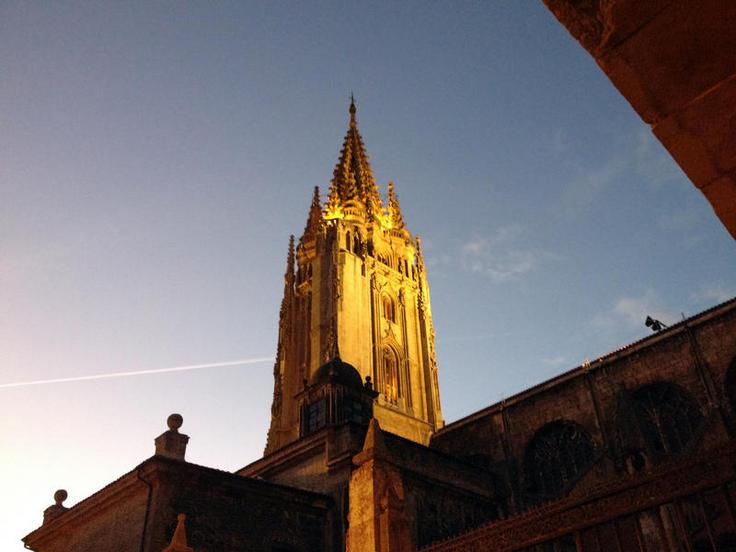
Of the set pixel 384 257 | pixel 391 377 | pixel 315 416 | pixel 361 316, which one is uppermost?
pixel 384 257

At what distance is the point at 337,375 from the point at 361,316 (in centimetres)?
980

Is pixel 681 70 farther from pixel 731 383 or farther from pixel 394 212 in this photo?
pixel 394 212

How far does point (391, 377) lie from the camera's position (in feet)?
123

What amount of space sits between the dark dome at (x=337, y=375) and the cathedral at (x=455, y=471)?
11 centimetres

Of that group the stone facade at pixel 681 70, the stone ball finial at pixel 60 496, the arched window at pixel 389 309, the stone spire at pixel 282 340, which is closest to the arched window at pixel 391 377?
the arched window at pixel 389 309

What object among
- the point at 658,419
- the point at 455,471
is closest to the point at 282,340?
the point at 455,471

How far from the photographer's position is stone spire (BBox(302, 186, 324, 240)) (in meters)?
44.3

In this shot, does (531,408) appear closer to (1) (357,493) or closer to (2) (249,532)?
(2) (249,532)

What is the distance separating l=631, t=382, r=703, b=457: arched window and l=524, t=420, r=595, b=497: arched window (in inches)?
79.9

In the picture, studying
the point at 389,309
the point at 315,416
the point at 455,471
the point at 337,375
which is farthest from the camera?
the point at 389,309

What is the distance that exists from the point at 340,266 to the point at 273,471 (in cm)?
1750

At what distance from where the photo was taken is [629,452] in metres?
18.6

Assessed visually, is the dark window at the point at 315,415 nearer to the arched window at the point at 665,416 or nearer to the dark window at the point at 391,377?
the dark window at the point at 391,377

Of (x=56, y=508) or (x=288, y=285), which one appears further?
(x=288, y=285)
